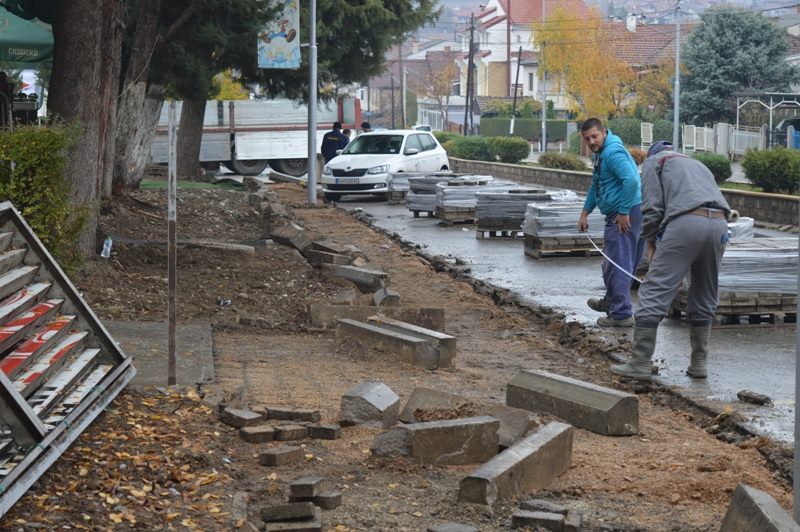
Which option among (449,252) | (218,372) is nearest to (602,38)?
(449,252)

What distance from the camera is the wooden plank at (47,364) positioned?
20.3 feet

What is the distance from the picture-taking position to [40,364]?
259 inches

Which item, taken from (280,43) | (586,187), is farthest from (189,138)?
(586,187)

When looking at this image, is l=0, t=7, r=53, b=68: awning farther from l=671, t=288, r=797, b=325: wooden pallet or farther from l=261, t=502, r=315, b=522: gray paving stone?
l=261, t=502, r=315, b=522: gray paving stone

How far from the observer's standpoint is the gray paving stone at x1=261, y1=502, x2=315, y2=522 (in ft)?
17.3

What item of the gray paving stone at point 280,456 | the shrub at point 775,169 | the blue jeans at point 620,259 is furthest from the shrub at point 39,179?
the shrub at point 775,169

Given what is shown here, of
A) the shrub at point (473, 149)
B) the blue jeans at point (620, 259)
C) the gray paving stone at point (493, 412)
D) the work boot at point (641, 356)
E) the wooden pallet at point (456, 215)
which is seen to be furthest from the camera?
the shrub at point (473, 149)

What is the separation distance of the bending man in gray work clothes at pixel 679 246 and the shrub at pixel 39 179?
450 centimetres

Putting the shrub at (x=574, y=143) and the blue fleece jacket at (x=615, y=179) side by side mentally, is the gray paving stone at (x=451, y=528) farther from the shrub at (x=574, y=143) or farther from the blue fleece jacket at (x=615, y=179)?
the shrub at (x=574, y=143)

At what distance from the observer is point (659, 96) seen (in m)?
71.4

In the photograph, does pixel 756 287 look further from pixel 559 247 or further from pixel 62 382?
pixel 62 382

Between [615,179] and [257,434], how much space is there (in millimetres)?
5691

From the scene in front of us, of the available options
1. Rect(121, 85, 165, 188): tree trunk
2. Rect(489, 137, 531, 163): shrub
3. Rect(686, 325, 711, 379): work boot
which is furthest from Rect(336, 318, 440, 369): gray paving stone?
Rect(489, 137, 531, 163): shrub

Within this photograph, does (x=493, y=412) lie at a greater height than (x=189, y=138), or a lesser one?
lesser
